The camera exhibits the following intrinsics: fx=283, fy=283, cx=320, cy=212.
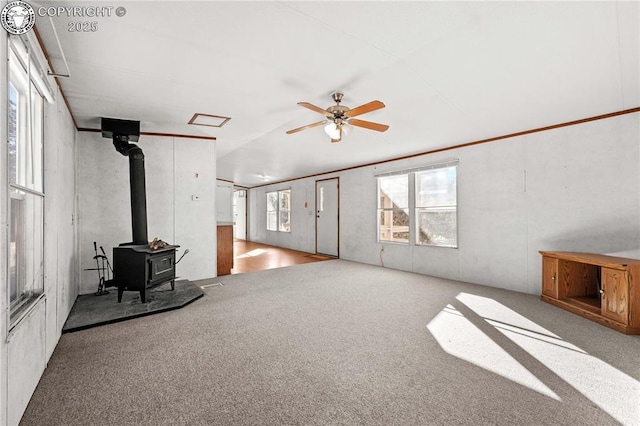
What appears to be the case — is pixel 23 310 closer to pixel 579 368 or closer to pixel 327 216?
pixel 579 368

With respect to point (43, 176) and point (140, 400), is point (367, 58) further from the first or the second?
point (140, 400)

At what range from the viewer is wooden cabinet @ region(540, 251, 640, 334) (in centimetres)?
272

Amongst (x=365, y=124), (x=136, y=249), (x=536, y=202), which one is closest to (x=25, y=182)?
(x=136, y=249)

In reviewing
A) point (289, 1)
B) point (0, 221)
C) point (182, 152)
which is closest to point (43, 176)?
point (0, 221)

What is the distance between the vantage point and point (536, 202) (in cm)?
408

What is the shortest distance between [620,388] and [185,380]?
2.95 metres

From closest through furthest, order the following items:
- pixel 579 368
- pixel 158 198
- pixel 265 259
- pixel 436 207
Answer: pixel 579 368 < pixel 158 198 < pixel 436 207 < pixel 265 259

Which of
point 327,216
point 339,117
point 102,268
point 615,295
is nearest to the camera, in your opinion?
point 615,295

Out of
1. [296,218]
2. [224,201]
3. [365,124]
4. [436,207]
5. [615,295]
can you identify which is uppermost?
[365,124]

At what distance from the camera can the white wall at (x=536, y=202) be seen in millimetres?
3391

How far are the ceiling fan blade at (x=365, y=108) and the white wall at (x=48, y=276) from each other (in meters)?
2.33

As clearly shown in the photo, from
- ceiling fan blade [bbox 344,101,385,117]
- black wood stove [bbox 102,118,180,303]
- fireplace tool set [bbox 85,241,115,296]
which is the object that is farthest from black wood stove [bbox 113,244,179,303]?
ceiling fan blade [bbox 344,101,385,117]

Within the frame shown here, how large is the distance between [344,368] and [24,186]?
2517mm

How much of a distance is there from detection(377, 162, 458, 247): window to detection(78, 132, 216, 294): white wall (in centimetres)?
365
